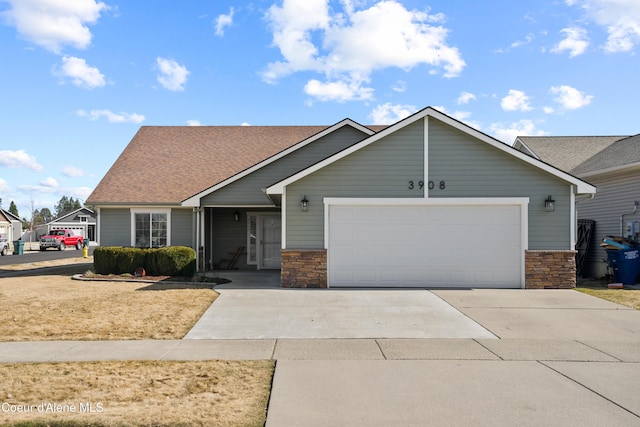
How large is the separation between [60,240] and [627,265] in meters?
40.7

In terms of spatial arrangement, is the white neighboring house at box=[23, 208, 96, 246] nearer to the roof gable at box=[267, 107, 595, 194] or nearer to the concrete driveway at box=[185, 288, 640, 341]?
the roof gable at box=[267, 107, 595, 194]

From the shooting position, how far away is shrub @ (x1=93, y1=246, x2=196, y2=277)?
15039 mm

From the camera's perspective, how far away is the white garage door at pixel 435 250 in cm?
1259

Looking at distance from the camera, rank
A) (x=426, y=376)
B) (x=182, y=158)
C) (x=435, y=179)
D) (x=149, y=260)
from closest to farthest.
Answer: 1. (x=426, y=376)
2. (x=435, y=179)
3. (x=149, y=260)
4. (x=182, y=158)

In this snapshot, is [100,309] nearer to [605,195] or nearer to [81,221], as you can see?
[605,195]

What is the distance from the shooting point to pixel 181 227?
17531 millimetres

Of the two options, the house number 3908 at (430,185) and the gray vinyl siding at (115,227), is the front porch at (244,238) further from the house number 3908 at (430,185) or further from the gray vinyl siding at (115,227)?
the house number 3908 at (430,185)

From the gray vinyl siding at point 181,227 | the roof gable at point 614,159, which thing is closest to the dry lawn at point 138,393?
the gray vinyl siding at point 181,227

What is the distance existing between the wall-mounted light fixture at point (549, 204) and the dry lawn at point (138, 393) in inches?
378

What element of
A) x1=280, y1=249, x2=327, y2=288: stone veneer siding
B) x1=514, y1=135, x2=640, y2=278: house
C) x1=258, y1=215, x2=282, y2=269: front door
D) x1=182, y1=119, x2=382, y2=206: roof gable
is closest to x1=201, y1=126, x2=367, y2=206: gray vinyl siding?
x1=182, y1=119, x2=382, y2=206: roof gable

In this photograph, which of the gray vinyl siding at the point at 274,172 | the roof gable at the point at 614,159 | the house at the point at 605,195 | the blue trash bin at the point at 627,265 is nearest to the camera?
the blue trash bin at the point at 627,265

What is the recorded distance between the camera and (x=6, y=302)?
10.5 m

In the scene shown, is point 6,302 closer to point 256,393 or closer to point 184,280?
point 184,280

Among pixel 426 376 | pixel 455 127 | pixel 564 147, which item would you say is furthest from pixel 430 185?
pixel 564 147
